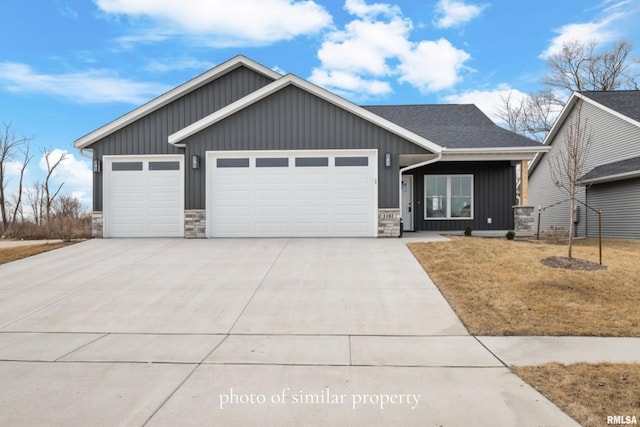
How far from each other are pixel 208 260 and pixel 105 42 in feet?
34.6

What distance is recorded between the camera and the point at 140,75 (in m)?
16.4

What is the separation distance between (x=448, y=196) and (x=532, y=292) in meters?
9.11

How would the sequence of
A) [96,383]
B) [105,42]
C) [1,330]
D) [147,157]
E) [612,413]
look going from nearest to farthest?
[612,413] < [96,383] < [1,330] < [147,157] < [105,42]

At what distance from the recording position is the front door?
15.3 m

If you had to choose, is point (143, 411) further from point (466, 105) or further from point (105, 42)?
point (466, 105)

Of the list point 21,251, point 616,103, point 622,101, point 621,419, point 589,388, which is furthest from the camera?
point 622,101

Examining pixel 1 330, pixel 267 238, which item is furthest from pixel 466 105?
pixel 1 330

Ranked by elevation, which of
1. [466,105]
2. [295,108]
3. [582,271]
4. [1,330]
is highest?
[466,105]

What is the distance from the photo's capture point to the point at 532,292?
653cm

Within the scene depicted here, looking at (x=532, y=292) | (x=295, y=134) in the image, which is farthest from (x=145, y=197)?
(x=532, y=292)

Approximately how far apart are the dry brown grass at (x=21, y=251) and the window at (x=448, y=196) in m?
12.5

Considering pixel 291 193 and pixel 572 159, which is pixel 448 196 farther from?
pixel 291 193

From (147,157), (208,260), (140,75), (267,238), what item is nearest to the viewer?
(208,260)

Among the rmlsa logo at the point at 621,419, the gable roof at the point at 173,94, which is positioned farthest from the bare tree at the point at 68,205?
the rmlsa logo at the point at 621,419
